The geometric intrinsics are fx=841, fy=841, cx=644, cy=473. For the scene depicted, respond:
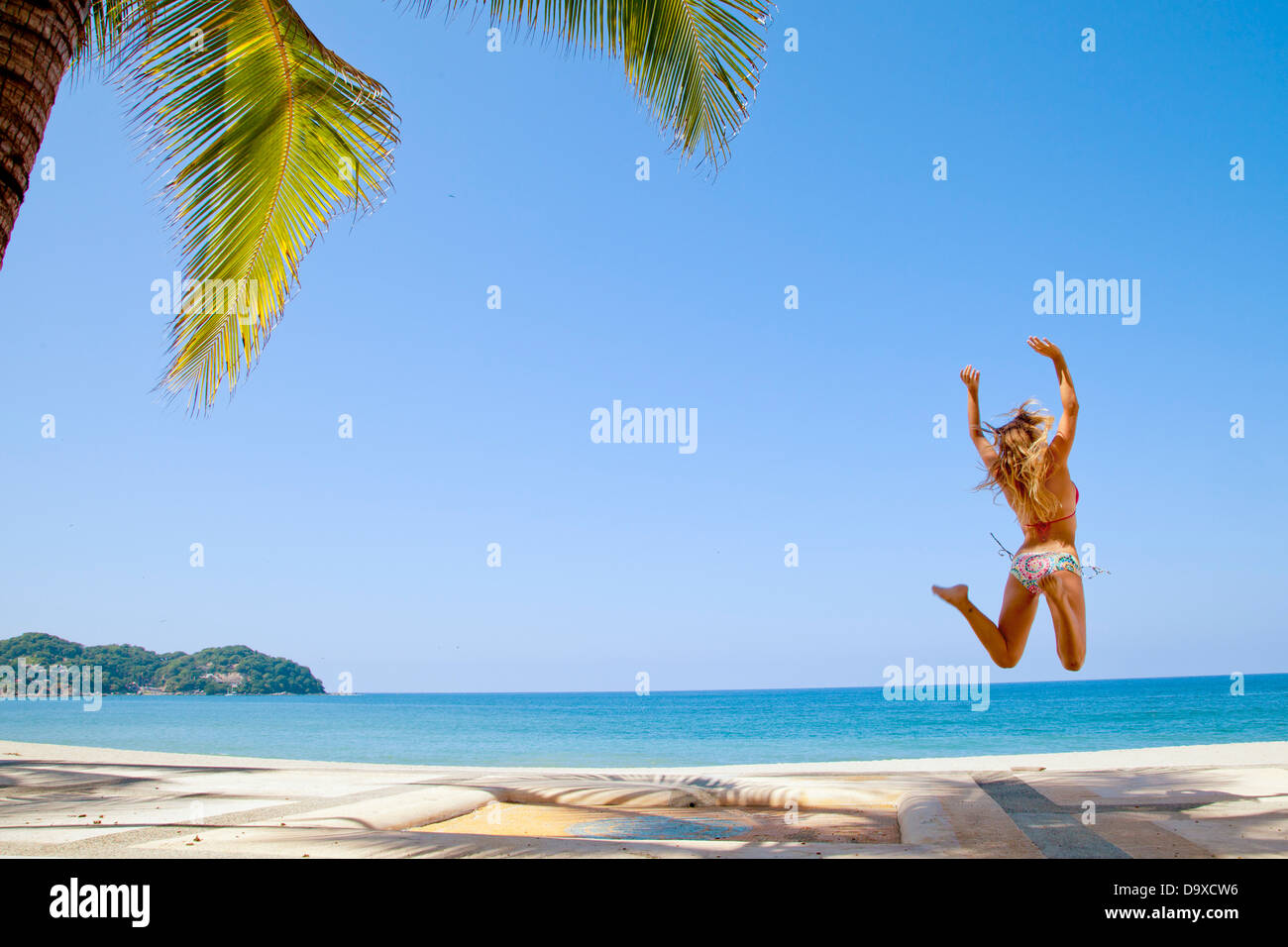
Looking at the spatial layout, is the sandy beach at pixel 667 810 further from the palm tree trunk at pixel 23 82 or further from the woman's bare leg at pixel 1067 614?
the palm tree trunk at pixel 23 82

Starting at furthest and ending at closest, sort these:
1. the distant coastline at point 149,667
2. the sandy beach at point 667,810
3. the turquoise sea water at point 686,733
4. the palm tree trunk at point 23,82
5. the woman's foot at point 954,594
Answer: the distant coastline at point 149,667
the turquoise sea water at point 686,733
the sandy beach at point 667,810
the woman's foot at point 954,594
the palm tree trunk at point 23,82

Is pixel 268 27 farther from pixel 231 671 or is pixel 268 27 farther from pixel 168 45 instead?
pixel 231 671

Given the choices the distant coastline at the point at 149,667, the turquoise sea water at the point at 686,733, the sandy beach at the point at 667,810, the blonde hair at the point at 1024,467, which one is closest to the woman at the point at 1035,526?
the blonde hair at the point at 1024,467

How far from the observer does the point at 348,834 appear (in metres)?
5.90

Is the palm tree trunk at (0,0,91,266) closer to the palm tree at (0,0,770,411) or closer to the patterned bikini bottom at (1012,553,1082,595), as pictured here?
the palm tree at (0,0,770,411)

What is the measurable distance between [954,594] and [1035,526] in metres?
0.99

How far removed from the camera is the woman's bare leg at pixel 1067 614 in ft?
16.0

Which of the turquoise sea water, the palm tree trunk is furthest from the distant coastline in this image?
the palm tree trunk

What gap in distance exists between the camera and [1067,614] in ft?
15.9

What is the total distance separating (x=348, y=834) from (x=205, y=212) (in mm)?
4376

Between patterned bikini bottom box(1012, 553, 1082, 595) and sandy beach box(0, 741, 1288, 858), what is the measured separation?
169cm

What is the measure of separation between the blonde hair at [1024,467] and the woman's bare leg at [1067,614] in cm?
46

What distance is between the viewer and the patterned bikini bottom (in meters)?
5.04
